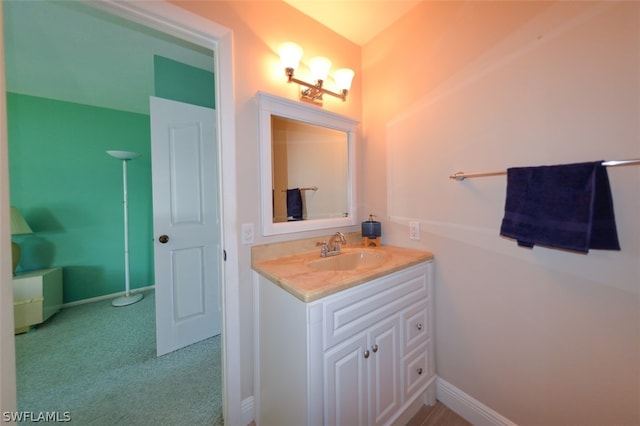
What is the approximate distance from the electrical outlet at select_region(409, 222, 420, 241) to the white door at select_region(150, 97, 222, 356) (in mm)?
1393

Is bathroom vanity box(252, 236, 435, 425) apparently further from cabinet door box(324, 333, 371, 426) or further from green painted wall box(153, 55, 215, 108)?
green painted wall box(153, 55, 215, 108)

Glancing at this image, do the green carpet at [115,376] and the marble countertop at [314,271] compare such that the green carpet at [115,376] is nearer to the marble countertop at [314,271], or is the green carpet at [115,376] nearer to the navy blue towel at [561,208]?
the marble countertop at [314,271]

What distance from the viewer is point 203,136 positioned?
1959mm

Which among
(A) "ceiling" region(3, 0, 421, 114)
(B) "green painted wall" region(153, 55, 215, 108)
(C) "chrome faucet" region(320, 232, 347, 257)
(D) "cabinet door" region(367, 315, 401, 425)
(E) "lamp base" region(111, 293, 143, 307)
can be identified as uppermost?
(A) "ceiling" region(3, 0, 421, 114)

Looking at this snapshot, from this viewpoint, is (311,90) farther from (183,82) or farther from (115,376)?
(115,376)

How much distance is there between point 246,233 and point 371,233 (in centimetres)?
87

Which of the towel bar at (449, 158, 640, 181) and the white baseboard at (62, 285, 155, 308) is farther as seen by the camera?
the white baseboard at (62, 285, 155, 308)

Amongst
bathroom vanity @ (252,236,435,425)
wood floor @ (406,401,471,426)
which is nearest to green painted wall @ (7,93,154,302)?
bathroom vanity @ (252,236,435,425)

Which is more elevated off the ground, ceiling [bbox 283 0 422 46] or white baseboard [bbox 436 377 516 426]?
ceiling [bbox 283 0 422 46]

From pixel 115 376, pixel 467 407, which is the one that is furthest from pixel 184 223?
pixel 467 407

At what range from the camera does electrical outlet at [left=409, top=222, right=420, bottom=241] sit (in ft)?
4.78

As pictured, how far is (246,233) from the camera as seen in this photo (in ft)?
4.08

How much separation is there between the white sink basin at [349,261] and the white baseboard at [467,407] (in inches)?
33.1

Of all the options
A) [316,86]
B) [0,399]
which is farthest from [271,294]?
[316,86]
